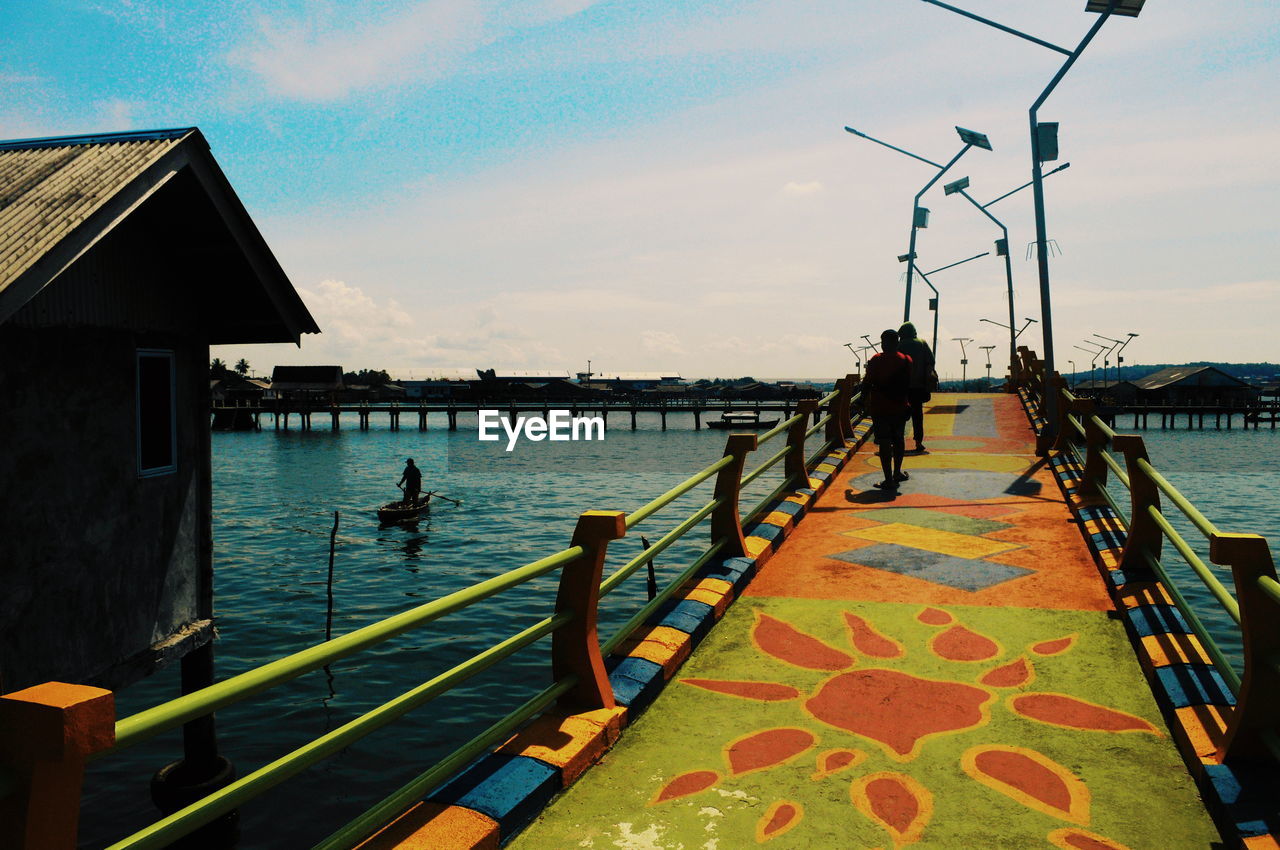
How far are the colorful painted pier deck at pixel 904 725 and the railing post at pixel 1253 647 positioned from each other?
350mm

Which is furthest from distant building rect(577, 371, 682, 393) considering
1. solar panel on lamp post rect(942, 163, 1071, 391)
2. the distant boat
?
solar panel on lamp post rect(942, 163, 1071, 391)

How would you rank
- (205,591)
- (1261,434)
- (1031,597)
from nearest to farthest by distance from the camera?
(1031,597) < (205,591) < (1261,434)

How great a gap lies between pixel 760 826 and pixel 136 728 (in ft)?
8.66

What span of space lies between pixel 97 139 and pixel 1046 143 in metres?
14.9

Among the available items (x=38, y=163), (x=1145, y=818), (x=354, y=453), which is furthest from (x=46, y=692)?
(x=354, y=453)

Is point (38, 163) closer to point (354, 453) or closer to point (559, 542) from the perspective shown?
point (559, 542)

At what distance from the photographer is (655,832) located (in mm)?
3736

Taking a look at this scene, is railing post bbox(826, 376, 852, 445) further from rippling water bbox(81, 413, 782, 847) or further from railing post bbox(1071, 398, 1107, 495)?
railing post bbox(1071, 398, 1107, 495)

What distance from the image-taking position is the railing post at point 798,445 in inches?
416

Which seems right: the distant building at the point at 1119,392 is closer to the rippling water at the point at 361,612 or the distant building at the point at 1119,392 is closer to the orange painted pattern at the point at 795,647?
the rippling water at the point at 361,612

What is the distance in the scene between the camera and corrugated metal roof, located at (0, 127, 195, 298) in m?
6.26

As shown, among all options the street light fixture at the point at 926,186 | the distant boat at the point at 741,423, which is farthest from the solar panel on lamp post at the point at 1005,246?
the distant boat at the point at 741,423

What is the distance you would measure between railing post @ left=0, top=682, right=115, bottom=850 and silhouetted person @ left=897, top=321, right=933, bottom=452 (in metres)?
14.2

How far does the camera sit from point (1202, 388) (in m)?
97.9
